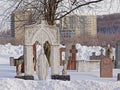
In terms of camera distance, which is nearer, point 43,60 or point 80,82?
point 80,82

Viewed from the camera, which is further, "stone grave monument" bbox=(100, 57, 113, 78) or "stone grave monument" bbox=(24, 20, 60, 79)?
"stone grave monument" bbox=(100, 57, 113, 78)

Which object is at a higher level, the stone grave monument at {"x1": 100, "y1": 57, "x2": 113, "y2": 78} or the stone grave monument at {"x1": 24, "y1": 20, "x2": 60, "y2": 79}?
the stone grave monument at {"x1": 24, "y1": 20, "x2": 60, "y2": 79}

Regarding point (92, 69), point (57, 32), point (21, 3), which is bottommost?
point (92, 69)

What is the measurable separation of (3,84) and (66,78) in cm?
418

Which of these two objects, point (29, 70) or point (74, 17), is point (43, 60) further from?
point (74, 17)

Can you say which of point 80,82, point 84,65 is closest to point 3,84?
point 80,82

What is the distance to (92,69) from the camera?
23328mm

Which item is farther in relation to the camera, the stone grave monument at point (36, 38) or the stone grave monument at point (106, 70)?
the stone grave monument at point (106, 70)

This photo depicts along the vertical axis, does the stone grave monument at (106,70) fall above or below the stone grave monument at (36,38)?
below

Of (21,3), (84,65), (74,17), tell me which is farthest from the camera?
(74,17)

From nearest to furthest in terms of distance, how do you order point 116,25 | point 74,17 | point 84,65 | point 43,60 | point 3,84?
point 3,84
point 43,60
point 84,65
point 74,17
point 116,25

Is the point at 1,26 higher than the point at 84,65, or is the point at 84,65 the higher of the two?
the point at 1,26

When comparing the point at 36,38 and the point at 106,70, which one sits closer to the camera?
the point at 36,38

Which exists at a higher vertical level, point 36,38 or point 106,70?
point 36,38
